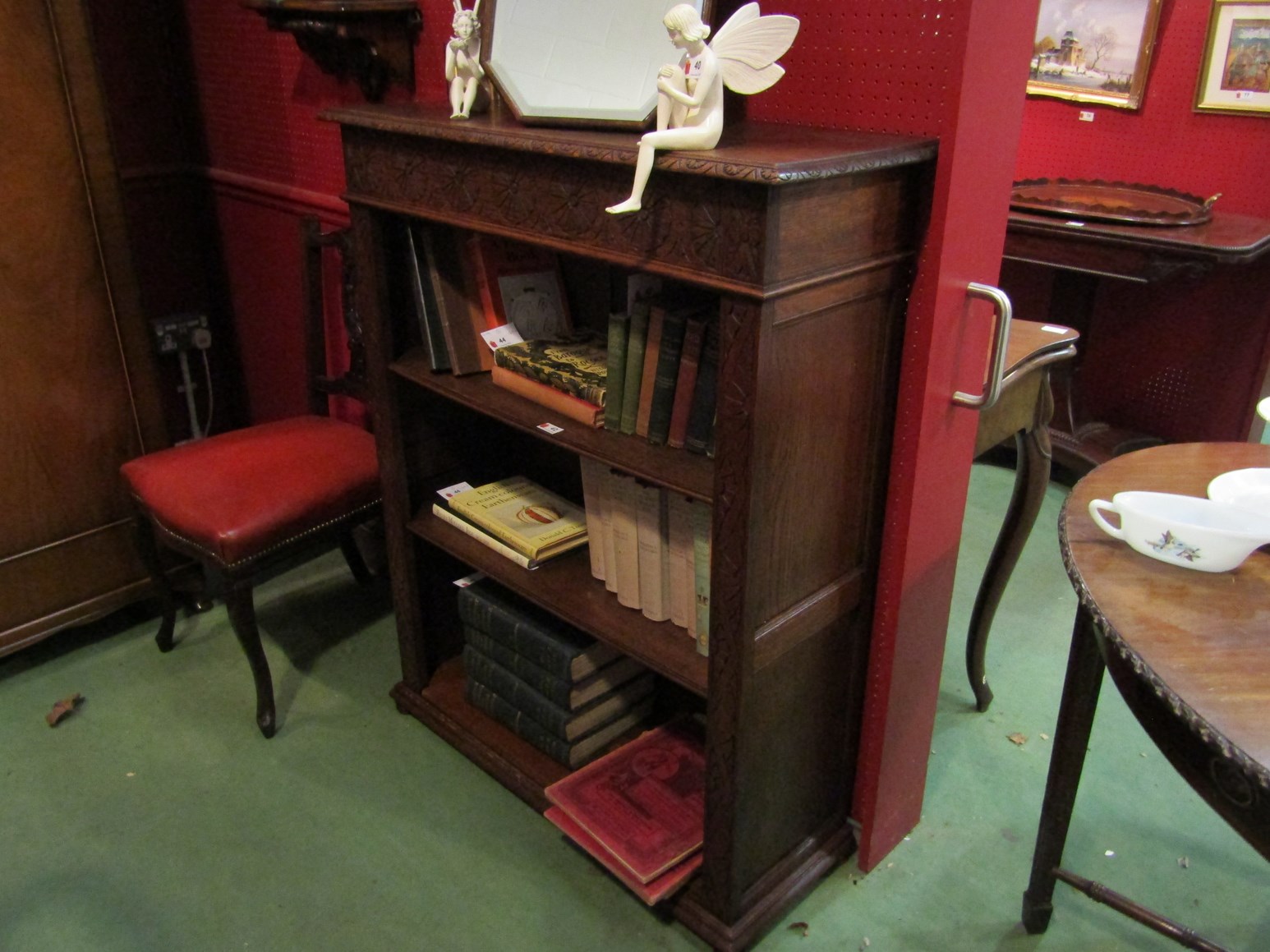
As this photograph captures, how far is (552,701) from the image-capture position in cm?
196

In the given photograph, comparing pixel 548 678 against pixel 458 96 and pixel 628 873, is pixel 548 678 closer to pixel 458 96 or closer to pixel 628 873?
pixel 628 873

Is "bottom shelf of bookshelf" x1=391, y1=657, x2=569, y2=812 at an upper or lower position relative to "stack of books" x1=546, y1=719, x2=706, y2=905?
lower

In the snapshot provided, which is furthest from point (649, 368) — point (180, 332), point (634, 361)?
point (180, 332)

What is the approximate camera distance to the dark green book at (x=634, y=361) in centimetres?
153

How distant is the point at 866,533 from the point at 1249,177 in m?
2.46

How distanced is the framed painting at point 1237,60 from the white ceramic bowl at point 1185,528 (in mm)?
2393

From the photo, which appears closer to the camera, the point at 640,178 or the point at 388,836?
the point at 640,178

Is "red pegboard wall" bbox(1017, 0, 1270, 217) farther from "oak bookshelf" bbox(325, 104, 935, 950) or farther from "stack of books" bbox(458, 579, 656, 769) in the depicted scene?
"stack of books" bbox(458, 579, 656, 769)

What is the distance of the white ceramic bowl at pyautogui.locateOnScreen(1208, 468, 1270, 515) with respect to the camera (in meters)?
1.29

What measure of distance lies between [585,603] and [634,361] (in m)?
0.47

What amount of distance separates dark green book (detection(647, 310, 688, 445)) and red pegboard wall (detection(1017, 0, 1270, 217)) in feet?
8.52

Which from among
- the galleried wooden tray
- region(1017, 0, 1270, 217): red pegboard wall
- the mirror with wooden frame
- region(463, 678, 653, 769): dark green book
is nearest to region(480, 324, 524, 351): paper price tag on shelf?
the mirror with wooden frame

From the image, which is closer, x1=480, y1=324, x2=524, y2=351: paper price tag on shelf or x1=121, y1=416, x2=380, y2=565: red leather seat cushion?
x1=480, y1=324, x2=524, y2=351: paper price tag on shelf

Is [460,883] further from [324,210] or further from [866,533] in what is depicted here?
[324,210]
